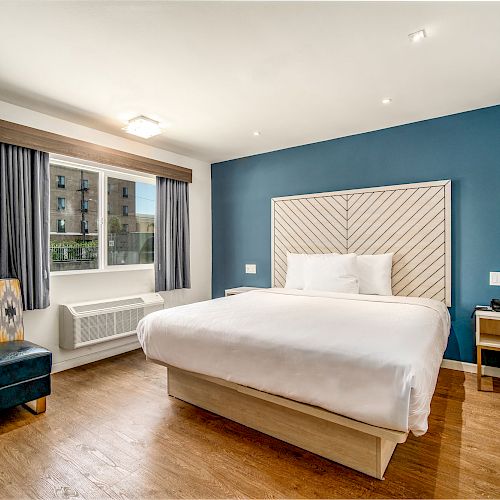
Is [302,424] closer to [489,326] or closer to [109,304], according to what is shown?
[489,326]

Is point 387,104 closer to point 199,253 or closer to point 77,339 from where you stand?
point 199,253

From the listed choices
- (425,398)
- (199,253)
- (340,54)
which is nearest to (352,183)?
(340,54)

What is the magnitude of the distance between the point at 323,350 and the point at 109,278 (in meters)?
2.89

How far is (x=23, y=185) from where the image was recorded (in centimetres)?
297

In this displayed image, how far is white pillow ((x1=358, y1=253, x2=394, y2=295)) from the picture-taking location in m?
3.41

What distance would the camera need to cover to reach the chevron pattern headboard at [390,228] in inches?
131

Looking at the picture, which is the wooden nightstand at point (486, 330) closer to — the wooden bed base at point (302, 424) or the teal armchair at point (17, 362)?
the wooden bed base at point (302, 424)

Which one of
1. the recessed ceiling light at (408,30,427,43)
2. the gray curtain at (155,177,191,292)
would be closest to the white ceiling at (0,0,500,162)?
the recessed ceiling light at (408,30,427,43)

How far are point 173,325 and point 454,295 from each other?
274cm

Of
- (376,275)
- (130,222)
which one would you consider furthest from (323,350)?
(130,222)

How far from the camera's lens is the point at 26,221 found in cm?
299

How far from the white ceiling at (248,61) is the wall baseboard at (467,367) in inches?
96.7

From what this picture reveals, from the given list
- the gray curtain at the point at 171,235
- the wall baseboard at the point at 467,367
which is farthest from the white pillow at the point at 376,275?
the gray curtain at the point at 171,235

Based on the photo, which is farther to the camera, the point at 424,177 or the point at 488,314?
the point at 424,177
